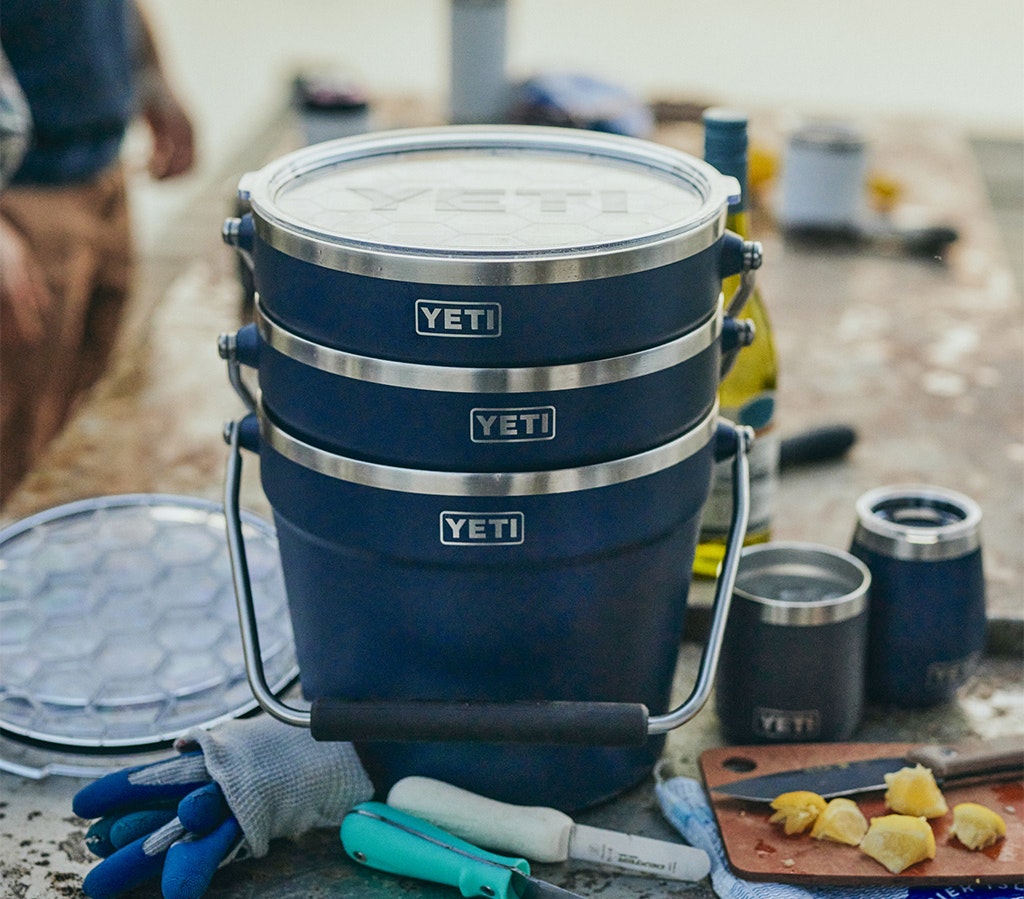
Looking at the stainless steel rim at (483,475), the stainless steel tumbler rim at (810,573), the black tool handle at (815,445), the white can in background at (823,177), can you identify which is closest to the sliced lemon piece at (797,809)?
the stainless steel tumbler rim at (810,573)

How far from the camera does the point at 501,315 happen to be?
62cm

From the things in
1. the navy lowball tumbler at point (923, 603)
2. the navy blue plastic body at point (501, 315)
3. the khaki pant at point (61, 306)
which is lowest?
the khaki pant at point (61, 306)

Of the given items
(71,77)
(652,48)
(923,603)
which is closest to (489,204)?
(923,603)

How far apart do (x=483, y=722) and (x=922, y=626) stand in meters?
0.34

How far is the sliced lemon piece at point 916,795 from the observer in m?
0.73

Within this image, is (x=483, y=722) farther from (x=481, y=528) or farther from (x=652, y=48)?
(x=652, y=48)

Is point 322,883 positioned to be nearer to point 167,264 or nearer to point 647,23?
point 167,264

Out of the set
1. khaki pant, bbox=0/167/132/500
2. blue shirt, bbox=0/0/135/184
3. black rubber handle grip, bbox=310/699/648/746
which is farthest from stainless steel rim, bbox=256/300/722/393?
blue shirt, bbox=0/0/135/184

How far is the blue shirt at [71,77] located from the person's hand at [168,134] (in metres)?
0.22

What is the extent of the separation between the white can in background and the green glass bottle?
891 millimetres

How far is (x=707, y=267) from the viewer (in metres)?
0.68

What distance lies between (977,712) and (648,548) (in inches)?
13.3

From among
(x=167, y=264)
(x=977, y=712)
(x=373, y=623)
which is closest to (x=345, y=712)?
(x=373, y=623)

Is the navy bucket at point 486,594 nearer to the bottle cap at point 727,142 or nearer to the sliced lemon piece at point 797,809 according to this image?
the sliced lemon piece at point 797,809
